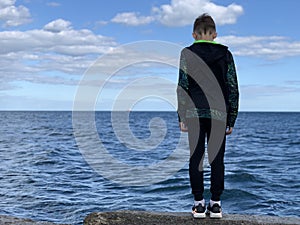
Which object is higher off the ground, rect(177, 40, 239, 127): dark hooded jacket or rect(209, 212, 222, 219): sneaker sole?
rect(177, 40, 239, 127): dark hooded jacket

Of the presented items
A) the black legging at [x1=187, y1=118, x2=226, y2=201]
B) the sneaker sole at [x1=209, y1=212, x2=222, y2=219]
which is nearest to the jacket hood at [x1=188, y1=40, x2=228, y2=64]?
the black legging at [x1=187, y1=118, x2=226, y2=201]

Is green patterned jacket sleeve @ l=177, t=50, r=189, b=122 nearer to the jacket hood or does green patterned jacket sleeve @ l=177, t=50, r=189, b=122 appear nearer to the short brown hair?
the jacket hood

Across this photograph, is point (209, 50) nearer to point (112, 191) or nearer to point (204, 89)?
point (204, 89)

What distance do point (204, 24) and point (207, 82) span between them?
65 centimetres

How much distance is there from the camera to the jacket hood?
16.1 feet

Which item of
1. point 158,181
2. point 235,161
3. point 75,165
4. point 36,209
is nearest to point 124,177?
point 158,181

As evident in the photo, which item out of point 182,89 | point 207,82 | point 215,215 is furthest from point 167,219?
point 207,82

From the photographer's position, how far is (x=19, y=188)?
1296 cm

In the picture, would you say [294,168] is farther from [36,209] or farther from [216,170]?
[216,170]

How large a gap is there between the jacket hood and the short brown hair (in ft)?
0.42

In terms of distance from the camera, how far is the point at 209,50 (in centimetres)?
493

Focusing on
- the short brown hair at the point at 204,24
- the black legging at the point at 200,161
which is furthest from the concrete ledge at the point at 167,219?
the short brown hair at the point at 204,24

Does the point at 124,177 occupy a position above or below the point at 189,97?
below

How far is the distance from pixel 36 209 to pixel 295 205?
6423mm
